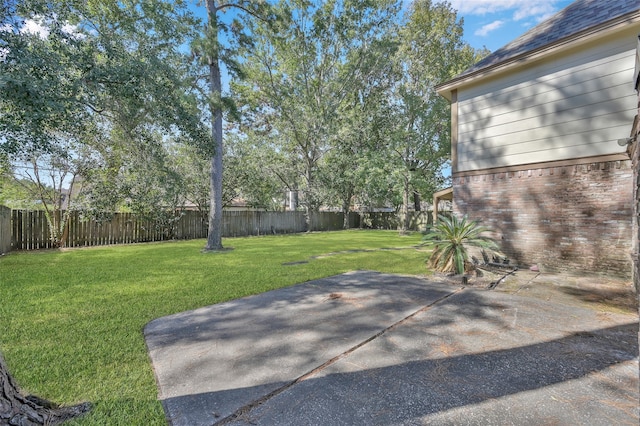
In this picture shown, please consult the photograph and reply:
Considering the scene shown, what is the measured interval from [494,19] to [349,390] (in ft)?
47.9

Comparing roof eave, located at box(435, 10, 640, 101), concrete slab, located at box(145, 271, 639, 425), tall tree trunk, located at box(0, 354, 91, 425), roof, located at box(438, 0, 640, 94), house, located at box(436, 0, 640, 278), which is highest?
roof, located at box(438, 0, 640, 94)

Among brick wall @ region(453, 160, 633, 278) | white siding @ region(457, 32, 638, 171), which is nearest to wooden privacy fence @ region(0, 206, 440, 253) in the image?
brick wall @ region(453, 160, 633, 278)

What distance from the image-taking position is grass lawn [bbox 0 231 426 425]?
6.35ft

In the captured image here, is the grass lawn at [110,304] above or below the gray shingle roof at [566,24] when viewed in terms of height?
below

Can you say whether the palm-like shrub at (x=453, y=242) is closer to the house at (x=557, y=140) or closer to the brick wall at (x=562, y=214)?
the brick wall at (x=562, y=214)

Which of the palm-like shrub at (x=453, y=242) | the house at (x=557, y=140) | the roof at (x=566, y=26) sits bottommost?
the palm-like shrub at (x=453, y=242)

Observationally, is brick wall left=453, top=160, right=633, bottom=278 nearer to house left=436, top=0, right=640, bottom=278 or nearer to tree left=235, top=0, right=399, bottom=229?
house left=436, top=0, right=640, bottom=278

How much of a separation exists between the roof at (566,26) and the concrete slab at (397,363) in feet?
15.9

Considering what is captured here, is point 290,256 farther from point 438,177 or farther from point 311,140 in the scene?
point 438,177

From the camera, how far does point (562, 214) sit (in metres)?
5.60

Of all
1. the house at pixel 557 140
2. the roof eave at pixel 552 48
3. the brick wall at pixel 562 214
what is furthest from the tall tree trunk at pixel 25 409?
the roof eave at pixel 552 48

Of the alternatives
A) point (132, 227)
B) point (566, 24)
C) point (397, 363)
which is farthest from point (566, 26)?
point (132, 227)

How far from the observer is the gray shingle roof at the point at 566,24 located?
5304 mm

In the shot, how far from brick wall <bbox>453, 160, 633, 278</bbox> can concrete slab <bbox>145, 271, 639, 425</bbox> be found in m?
2.43
